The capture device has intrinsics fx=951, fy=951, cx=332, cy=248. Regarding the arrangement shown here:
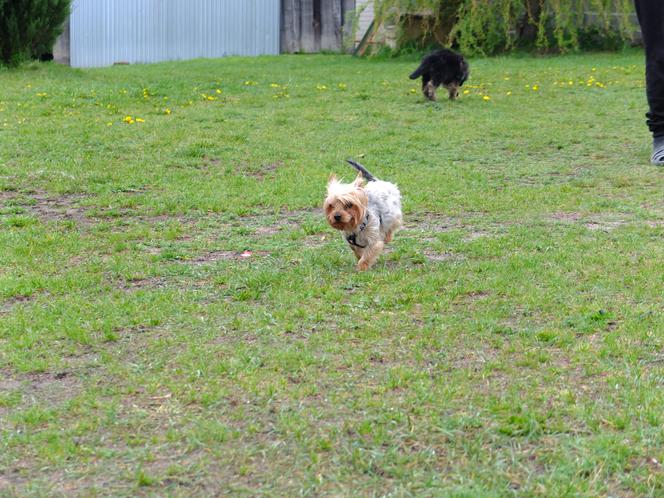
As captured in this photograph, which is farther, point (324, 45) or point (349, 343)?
point (324, 45)

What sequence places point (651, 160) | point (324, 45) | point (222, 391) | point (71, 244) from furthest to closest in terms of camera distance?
point (324, 45), point (651, 160), point (71, 244), point (222, 391)

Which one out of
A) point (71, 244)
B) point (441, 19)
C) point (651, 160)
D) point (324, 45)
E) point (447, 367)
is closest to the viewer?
point (447, 367)

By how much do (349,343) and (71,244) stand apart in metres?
2.94

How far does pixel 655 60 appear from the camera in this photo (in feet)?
30.1

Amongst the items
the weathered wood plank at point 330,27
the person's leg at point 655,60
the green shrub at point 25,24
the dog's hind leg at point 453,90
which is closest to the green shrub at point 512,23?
the weathered wood plank at point 330,27

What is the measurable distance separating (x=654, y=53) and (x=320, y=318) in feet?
18.4

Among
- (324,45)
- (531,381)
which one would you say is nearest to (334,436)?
(531,381)

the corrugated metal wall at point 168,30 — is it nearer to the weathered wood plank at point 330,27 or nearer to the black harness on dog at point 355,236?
the weathered wood plank at point 330,27

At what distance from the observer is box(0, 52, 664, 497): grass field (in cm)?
347

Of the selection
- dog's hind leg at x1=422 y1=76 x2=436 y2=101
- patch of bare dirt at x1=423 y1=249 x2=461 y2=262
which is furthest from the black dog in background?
patch of bare dirt at x1=423 y1=249 x2=461 y2=262

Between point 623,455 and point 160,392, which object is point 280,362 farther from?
point 623,455

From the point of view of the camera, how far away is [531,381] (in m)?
4.17

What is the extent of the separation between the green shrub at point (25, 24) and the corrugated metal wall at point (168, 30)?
5.50m

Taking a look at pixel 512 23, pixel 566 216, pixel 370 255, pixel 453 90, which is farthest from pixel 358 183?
pixel 512 23
